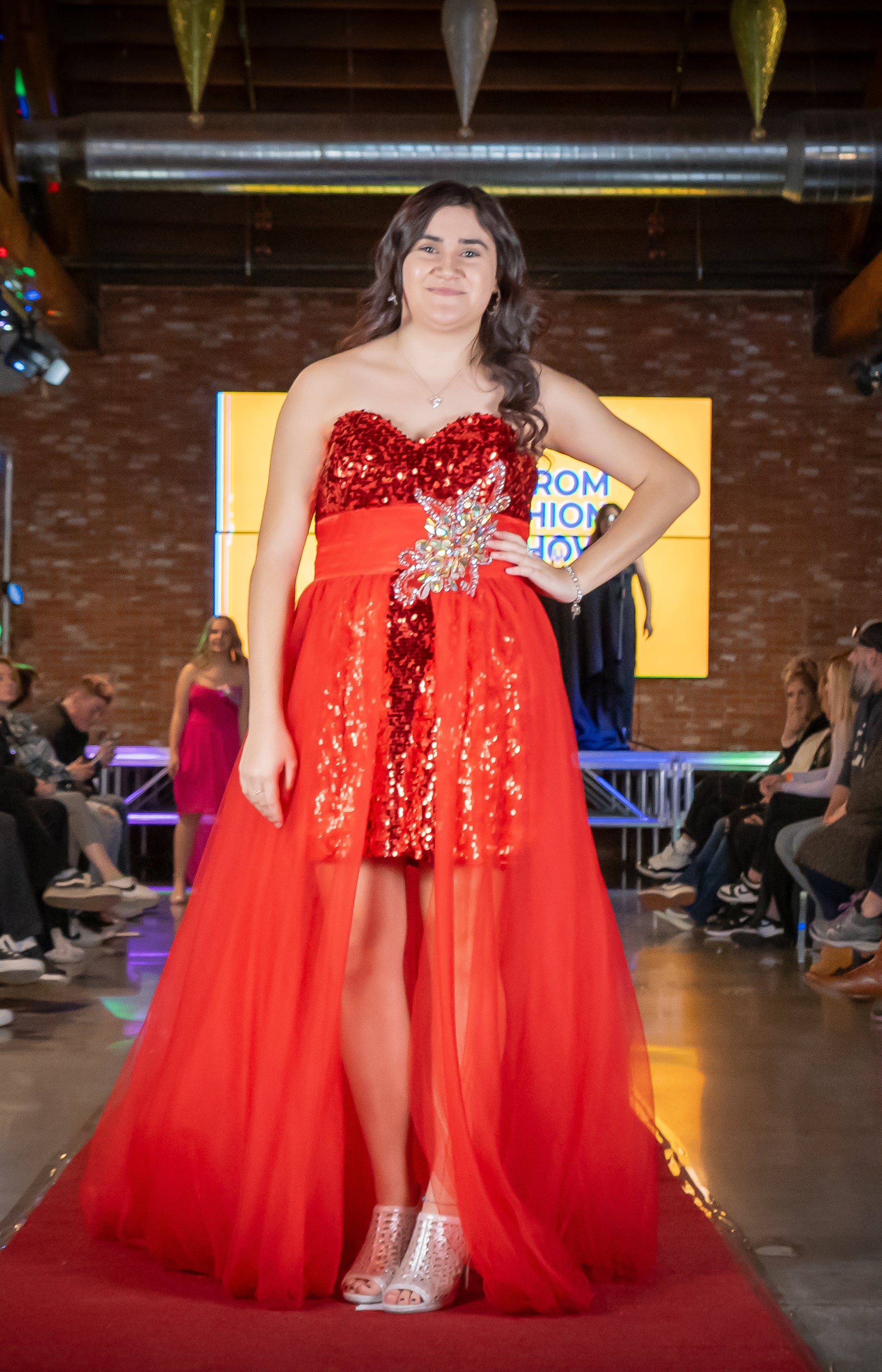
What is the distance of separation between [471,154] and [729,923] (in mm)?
3943

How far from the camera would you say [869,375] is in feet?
27.0

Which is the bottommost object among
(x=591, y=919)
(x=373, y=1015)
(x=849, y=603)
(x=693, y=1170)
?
(x=693, y=1170)

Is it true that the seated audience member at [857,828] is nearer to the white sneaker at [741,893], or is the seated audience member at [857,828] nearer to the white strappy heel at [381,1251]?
the white sneaker at [741,893]

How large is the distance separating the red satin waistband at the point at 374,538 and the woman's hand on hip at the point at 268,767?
24cm

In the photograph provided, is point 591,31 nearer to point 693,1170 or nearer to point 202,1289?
point 693,1170

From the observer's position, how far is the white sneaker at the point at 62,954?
4.67 metres

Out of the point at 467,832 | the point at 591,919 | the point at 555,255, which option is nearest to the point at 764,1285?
the point at 591,919

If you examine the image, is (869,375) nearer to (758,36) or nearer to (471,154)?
(758,36)

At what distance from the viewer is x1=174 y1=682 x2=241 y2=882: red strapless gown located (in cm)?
650

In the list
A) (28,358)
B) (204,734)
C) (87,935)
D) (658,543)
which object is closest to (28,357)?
(28,358)

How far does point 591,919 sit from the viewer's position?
188 centimetres

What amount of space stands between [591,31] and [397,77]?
1103 millimetres

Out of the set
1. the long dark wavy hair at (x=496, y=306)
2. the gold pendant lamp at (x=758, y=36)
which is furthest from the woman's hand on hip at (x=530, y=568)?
the gold pendant lamp at (x=758, y=36)

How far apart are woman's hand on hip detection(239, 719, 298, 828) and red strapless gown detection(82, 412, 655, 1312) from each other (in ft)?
0.07
